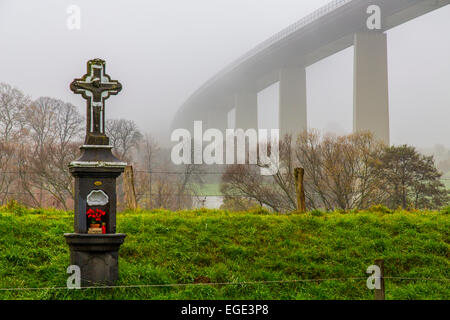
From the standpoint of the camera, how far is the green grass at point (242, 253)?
895 cm

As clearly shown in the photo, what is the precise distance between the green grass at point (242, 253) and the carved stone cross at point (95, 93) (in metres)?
2.22

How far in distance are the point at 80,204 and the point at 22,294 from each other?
1.56 m

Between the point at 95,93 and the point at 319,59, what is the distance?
3038 cm

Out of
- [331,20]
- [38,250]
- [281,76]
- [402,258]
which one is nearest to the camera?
[38,250]

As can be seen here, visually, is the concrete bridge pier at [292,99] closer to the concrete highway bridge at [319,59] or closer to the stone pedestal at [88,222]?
the concrete highway bridge at [319,59]

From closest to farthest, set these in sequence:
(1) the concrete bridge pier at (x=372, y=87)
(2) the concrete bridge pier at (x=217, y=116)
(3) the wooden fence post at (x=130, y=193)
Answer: (3) the wooden fence post at (x=130, y=193)
(1) the concrete bridge pier at (x=372, y=87)
(2) the concrete bridge pier at (x=217, y=116)

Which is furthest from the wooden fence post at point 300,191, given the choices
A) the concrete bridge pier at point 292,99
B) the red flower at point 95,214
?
the concrete bridge pier at point 292,99

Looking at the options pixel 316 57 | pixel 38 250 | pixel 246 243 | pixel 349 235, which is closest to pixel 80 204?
pixel 38 250

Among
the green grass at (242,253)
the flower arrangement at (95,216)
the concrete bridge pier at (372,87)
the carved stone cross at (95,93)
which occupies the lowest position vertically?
the green grass at (242,253)

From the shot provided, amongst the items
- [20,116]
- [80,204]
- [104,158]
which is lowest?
[80,204]

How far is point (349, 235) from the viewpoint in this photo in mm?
11766

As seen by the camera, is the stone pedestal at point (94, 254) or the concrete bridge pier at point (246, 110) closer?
the stone pedestal at point (94, 254)

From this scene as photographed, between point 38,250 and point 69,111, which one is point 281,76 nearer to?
point 69,111

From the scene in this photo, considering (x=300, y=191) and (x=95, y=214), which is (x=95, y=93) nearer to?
(x=95, y=214)
